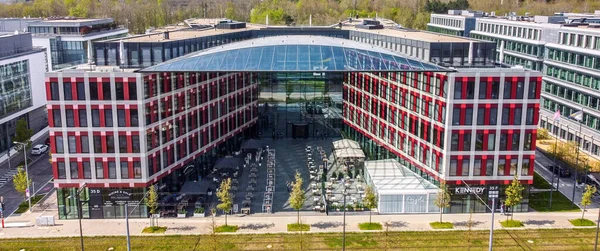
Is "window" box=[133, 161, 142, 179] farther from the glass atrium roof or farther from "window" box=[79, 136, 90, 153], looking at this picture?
the glass atrium roof

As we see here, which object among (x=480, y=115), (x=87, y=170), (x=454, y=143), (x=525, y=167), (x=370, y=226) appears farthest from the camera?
(x=525, y=167)

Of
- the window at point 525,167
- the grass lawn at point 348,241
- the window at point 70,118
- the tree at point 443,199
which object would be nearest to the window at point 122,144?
the window at point 70,118

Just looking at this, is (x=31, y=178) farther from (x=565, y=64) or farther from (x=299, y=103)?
(x=565, y=64)

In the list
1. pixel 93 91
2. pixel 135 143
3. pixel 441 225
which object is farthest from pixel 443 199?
pixel 93 91

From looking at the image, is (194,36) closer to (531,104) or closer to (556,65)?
(531,104)

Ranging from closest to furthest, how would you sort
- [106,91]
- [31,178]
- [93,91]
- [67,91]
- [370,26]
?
[67,91] → [93,91] → [106,91] → [31,178] → [370,26]

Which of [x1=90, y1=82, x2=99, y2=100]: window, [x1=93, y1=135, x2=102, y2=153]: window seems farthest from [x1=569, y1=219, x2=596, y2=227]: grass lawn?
[x1=90, y1=82, x2=99, y2=100]: window

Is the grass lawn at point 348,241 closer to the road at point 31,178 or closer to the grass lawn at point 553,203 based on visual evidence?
the grass lawn at point 553,203
